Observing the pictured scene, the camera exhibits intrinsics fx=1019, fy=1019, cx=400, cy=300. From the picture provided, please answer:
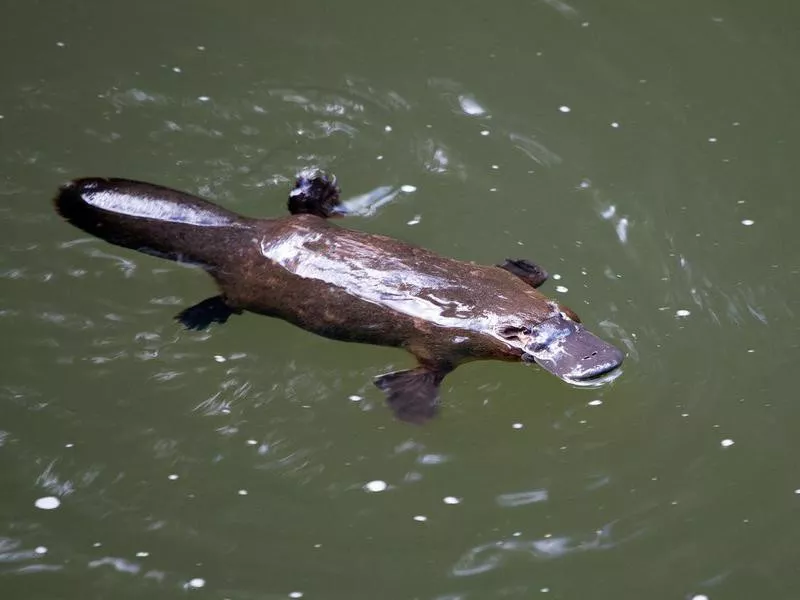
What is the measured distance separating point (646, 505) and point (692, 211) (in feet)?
5.70

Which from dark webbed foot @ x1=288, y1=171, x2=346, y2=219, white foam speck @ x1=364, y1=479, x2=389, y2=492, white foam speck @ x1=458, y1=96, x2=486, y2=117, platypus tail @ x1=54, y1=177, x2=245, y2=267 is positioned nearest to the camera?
white foam speck @ x1=364, y1=479, x2=389, y2=492

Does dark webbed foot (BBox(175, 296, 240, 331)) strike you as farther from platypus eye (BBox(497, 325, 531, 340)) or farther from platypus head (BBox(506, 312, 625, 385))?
platypus head (BBox(506, 312, 625, 385))

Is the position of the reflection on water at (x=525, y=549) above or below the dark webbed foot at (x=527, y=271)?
below

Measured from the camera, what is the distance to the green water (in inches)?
145

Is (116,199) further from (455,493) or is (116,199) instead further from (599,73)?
(599,73)

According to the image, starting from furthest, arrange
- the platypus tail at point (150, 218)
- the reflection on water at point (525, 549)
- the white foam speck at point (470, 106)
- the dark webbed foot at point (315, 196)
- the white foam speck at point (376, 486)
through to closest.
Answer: the white foam speck at point (470, 106)
the dark webbed foot at point (315, 196)
the platypus tail at point (150, 218)
the white foam speck at point (376, 486)
the reflection on water at point (525, 549)

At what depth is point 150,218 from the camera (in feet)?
13.7

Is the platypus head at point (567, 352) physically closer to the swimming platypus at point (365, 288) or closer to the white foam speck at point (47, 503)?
the swimming platypus at point (365, 288)

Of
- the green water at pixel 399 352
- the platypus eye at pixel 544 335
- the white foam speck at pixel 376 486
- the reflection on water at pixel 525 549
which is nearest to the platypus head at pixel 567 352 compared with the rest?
the platypus eye at pixel 544 335

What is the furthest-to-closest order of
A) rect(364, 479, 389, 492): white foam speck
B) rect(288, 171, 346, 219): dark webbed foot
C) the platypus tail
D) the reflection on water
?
rect(288, 171, 346, 219): dark webbed foot
the platypus tail
rect(364, 479, 389, 492): white foam speck
the reflection on water

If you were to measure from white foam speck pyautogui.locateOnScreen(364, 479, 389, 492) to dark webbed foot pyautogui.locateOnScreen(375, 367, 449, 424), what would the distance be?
0.84 feet

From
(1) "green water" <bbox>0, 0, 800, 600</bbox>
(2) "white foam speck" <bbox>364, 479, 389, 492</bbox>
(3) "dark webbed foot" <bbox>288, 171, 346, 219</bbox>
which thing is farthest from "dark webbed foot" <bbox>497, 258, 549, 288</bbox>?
(2) "white foam speck" <bbox>364, 479, 389, 492</bbox>

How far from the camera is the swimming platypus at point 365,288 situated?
3.86 m

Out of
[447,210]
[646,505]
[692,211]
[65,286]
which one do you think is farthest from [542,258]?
[65,286]
